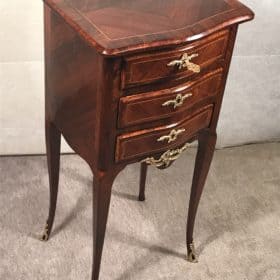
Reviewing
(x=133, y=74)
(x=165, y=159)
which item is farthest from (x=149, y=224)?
(x=133, y=74)

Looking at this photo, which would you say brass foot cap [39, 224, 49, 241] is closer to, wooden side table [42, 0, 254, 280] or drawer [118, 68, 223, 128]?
wooden side table [42, 0, 254, 280]

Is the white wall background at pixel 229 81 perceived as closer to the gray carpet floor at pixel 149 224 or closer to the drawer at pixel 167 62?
the gray carpet floor at pixel 149 224

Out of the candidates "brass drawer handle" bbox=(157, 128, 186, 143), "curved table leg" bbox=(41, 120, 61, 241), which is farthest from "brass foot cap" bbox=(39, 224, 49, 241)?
"brass drawer handle" bbox=(157, 128, 186, 143)

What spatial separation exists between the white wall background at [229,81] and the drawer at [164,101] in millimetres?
566

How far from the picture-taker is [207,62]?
1039 mm

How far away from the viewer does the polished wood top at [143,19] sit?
900 mm

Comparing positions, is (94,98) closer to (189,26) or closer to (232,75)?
(189,26)

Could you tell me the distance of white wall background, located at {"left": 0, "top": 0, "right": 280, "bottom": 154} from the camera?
1467 millimetres

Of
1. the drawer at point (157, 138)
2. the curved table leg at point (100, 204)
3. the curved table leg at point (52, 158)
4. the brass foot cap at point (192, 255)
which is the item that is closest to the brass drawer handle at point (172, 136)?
the drawer at point (157, 138)

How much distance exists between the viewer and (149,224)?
1521 millimetres

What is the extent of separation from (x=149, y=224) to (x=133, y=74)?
2.26 ft

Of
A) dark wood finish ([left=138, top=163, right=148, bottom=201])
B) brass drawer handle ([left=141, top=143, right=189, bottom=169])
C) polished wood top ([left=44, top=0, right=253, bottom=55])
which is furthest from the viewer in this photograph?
dark wood finish ([left=138, top=163, right=148, bottom=201])

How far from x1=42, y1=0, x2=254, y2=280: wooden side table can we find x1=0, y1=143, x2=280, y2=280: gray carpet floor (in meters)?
0.26

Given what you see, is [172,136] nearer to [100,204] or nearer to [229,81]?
[100,204]
